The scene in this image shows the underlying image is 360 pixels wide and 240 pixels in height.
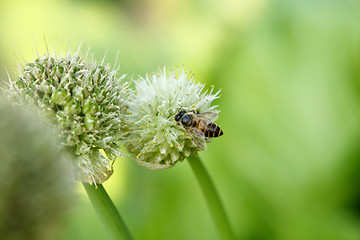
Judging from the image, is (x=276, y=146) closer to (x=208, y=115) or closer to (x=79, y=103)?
(x=208, y=115)

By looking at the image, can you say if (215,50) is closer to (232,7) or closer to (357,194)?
(232,7)

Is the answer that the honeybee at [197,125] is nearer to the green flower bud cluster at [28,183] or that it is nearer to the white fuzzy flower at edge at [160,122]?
the white fuzzy flower at edge at [160,122]

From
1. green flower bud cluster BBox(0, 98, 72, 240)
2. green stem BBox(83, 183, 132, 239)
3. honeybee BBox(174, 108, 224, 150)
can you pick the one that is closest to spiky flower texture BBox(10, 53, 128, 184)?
green stem BBox(83, 183, 132, 239)

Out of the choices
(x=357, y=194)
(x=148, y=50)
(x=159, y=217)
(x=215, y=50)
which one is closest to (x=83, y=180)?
(x=159, y=217)

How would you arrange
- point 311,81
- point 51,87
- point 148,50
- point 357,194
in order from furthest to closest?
point 148,50 → point 311,81 → point 357,194 → point 51,87

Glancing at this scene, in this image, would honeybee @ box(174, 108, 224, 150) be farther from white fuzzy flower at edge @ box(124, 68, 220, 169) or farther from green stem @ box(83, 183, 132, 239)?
green stem @ box(83, 183, 132, 239)

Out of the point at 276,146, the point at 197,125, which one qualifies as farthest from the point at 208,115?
the point at 276,146
